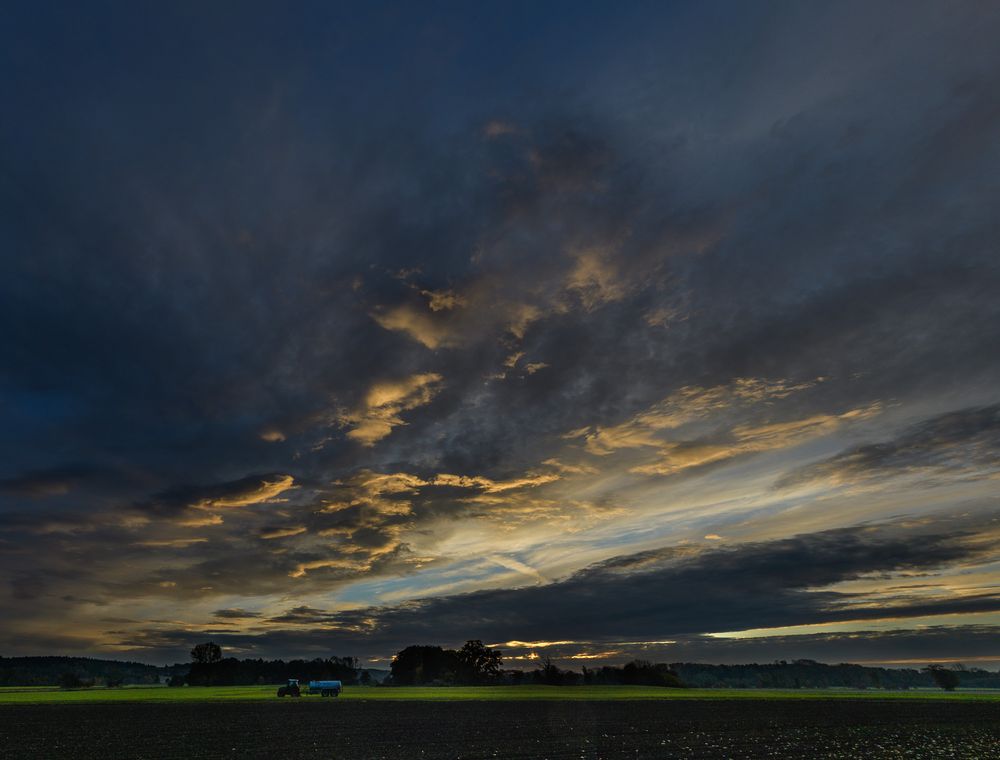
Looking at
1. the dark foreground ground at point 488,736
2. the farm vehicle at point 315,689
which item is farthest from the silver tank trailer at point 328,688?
the dark foreground ground at point 488,736

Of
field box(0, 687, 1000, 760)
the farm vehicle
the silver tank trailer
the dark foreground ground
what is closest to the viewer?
field box(0, 687, 1000, 760)

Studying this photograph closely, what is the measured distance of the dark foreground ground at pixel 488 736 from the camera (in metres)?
40.2

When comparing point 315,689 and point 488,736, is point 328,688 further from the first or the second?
point 488,736

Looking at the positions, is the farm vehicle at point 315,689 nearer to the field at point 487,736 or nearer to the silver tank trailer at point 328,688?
the silver tank trailer at point 328,688

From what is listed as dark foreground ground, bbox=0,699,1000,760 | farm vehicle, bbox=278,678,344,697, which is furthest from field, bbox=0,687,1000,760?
farm vehicle, bbox=278,678,344,697

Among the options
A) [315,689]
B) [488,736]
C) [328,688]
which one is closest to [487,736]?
[488,736]

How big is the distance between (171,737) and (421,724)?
72.7ft

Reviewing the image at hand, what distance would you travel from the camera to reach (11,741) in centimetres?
4903

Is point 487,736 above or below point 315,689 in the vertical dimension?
below

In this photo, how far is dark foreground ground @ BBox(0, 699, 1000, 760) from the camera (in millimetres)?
40250

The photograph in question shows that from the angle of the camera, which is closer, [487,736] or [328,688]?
[487,736]

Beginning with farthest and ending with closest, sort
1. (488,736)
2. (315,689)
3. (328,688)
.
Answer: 1. (315,689)
2. (328,688)
3. (488,736)

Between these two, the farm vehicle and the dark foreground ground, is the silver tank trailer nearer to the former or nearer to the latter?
the farm vehicle

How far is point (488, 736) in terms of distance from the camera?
4966cm
